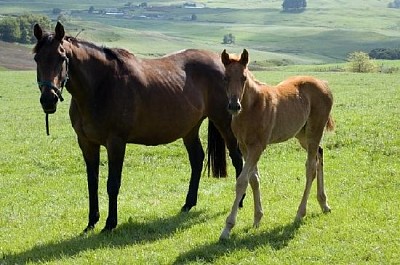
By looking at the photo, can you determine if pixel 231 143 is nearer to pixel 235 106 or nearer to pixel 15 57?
pixel 235 106

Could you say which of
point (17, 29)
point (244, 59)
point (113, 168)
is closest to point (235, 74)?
point (244, 59)

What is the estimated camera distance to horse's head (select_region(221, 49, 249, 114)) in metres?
7.38

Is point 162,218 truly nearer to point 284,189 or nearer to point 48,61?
point 284,189

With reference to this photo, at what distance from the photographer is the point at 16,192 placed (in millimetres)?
12758

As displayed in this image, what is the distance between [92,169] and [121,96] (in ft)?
4.39

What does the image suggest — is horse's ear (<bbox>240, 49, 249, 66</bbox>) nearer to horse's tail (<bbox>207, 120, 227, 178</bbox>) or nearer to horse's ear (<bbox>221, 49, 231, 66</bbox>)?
horse's ear (<bbox>221, 49, 231, 66</bbox>)

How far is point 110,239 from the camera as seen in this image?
27.9 ft

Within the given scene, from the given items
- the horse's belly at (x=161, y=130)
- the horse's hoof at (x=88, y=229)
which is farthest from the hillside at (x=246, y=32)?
the horse's hoof at (x=88, y=229)

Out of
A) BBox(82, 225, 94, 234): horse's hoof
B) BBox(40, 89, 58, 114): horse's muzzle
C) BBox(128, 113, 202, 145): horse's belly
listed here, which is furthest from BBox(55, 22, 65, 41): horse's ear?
BBox(82, 225, 94, 234): horse's hoof

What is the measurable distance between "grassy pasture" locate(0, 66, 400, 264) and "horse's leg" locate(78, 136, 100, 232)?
0.61 ft

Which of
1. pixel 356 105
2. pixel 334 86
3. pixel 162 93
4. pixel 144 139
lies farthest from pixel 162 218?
pixel 334 86

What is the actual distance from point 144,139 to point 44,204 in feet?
10.4

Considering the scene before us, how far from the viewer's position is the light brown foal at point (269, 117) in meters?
7.55

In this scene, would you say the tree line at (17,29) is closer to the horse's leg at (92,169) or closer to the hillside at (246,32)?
the hillside at (246,32)
